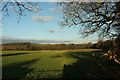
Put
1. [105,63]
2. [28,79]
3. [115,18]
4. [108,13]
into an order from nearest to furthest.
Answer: [28,79] → [105,63] → [115,18] → [108,13]

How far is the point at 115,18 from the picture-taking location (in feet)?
21.6

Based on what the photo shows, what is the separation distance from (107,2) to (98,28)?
7.54ft

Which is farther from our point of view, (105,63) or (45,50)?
(45,50)

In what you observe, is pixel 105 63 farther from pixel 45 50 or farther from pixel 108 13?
pixel 45 50

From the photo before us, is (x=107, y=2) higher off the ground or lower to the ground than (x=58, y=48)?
higher

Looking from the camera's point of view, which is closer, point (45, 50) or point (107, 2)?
point (107, 2)

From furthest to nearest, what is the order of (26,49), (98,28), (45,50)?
(26,49) → (45,50) → (98,28)

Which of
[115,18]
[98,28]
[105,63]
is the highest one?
[115,18]

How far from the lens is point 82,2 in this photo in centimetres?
711

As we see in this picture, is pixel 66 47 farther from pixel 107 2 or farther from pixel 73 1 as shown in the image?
pixel 107 2

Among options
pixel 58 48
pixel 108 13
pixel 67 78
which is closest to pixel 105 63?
pixel 67 78

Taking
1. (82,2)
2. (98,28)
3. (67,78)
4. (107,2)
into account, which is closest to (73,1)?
(82,2)

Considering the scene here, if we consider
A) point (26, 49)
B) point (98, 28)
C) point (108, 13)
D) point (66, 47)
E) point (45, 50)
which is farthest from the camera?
point (26, 49)

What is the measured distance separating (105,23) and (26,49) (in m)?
11.5
